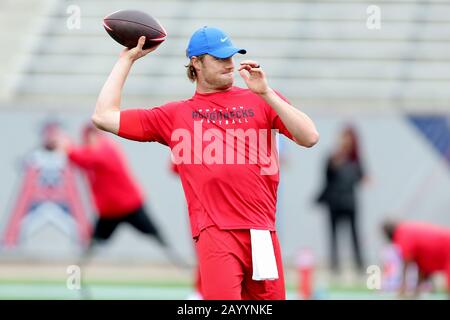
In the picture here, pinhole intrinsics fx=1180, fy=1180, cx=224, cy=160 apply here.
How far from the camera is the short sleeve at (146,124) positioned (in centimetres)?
630

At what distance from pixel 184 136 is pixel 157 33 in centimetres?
58

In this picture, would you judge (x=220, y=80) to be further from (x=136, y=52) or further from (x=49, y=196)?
(x=49, y=196)

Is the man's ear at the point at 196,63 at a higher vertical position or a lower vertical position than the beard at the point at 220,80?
higher

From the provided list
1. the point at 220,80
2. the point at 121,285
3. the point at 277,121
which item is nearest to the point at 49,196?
the point at 121,285

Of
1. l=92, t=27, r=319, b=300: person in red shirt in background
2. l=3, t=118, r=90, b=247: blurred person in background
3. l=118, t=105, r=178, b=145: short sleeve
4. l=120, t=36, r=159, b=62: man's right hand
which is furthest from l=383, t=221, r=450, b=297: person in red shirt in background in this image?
l=120, t=36, r=159, b=62: man's right hand

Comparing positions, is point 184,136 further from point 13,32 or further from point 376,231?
point 13,32

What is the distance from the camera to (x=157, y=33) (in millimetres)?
6367

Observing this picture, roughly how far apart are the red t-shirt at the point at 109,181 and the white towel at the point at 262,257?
6.67m

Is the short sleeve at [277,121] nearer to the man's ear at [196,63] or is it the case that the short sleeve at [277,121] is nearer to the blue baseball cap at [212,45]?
the blue baseball cap at [212,45]

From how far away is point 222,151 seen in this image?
6.21 m

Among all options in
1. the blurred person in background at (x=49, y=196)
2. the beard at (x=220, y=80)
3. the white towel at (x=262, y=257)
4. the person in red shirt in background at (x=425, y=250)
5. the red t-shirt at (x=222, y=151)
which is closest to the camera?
the white towel at (x=262, y=257)

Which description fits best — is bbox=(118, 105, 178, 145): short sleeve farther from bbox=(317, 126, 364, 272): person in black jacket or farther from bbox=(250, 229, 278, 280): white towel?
bbox=(317, 126, 364, 272): person in black jacket

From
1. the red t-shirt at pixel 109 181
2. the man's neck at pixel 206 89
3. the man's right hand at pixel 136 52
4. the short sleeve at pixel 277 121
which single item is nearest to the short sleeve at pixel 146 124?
the man's neck at pixel 206 89

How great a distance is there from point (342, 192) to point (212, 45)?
9197mm
